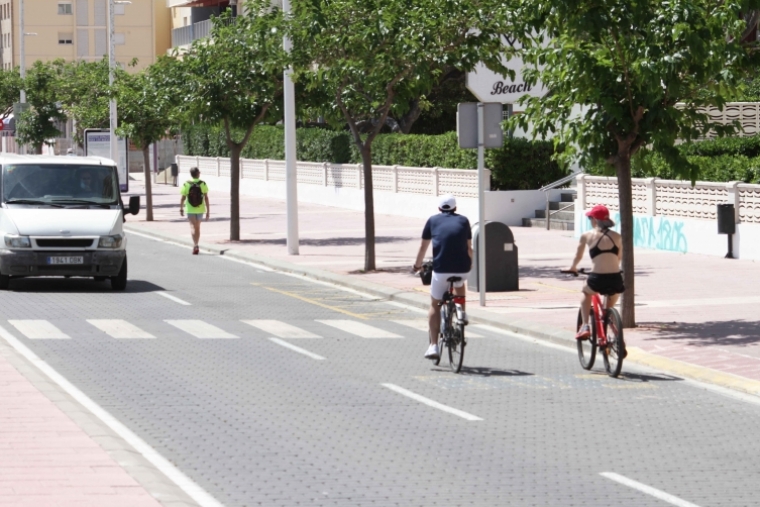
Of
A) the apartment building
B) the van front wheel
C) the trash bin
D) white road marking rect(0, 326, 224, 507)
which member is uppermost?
the apartment building

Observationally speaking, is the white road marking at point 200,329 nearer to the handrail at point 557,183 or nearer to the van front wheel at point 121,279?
the van front wheel at point 121,279

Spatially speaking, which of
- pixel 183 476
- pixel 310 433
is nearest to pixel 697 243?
pixel 310 433

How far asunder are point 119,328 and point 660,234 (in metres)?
14.6

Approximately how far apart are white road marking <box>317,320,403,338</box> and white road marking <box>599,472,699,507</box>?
26.3 feet

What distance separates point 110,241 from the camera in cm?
2177

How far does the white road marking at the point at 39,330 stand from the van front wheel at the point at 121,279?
4.20m

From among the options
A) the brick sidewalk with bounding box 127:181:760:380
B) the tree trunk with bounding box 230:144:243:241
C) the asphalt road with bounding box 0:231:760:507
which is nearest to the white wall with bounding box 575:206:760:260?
the brick sidewalk with bounding box 127:181:760:380

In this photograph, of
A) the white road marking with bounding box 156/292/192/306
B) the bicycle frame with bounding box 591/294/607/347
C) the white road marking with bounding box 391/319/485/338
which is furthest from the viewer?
the white road marking with bounding box 156/292/192/306

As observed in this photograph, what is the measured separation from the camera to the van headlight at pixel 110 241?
71.2ft

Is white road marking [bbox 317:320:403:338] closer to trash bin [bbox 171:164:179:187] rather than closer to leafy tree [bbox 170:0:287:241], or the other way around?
leafy tree [bbox 170:0:287:241]

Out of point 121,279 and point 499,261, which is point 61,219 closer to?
point 121,279

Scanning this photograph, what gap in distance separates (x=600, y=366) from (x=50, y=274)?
1009 centimetres

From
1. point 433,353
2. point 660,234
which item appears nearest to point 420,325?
point 433,353

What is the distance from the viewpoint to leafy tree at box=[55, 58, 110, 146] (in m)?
53.3
